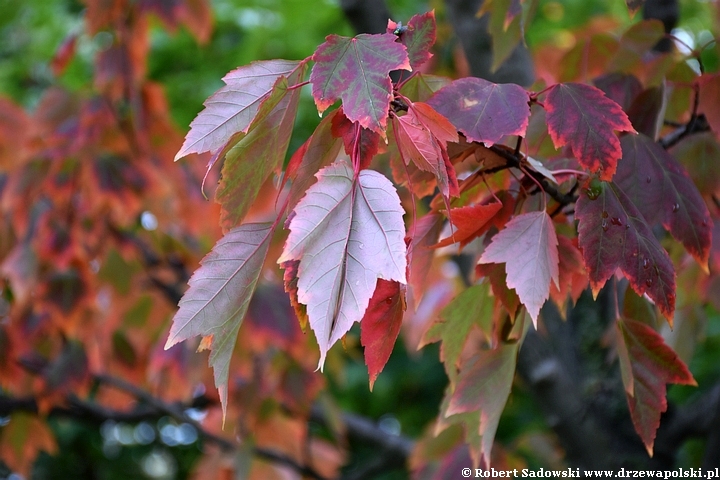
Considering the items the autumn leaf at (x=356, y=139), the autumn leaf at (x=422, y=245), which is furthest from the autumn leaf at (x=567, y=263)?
the autumn leaf at (x=356, y=139)

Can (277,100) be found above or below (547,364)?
above

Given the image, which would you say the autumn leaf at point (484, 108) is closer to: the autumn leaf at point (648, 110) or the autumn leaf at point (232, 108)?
the autumn leaf at point (232, 108)

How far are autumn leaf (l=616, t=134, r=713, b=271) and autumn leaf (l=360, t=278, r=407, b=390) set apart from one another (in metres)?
0.30

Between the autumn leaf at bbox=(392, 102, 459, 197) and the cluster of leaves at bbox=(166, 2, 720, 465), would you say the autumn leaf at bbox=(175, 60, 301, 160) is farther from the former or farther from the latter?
the autumn leaf at bbox=(392, 102, 459, 197)

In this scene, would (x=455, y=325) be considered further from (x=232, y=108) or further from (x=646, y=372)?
(x=232, y=108)

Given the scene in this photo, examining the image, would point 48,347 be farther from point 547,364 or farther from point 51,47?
point 51,47

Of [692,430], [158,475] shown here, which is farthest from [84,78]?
[692,430]

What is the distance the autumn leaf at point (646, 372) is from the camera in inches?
26.6

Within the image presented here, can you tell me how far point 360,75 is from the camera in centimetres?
54

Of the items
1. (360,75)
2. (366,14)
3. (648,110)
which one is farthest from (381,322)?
(366,14)

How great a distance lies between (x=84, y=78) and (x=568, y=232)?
2.66 m

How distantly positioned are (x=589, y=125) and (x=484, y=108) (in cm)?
10

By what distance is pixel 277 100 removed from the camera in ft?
1.89

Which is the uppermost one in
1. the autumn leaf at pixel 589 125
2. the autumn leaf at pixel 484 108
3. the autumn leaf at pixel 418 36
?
the autumn leaf at pixel 418 36
